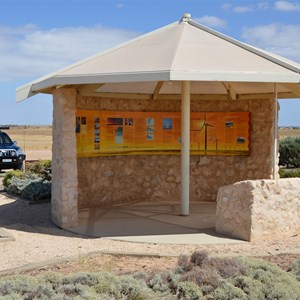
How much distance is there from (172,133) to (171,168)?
3.00ft

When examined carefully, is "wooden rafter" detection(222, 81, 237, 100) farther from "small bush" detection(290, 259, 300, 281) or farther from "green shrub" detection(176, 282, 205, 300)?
"green shrub" detection(176, 282, 205, 300)

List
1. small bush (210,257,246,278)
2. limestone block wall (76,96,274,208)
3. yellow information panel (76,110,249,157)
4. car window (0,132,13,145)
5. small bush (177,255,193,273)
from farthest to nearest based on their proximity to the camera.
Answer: car window (0,132,13,145) < yellow information panel (76,110,249,157) < limestone block wall (76,96,274,208) < small bush (177,255,193,273) < small bush (210,257,246,278)

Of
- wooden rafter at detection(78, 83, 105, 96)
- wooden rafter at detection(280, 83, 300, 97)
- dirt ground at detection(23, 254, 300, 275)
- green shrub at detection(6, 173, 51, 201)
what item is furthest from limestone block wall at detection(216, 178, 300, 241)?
green shrub at detection(6, 173, 51, 201)

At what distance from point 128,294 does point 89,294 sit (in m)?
0.43

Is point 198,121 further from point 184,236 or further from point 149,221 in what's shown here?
point 184,236

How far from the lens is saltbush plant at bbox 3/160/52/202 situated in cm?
1329

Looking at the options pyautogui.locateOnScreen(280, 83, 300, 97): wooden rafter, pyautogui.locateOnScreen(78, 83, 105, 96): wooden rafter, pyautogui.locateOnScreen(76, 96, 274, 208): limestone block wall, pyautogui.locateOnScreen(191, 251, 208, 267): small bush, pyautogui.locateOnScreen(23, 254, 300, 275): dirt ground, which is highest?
pyautogui.locateOnScreen(280, 83, 300, 97): wooden rafter

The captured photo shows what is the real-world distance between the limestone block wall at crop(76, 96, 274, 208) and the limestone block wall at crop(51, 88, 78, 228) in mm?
2290

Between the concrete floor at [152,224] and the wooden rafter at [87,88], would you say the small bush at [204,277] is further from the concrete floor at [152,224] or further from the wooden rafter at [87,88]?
the wooden rafter at [87,88]

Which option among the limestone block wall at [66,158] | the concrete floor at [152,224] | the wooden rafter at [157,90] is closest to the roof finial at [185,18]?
the wooden rafter at [157,90]

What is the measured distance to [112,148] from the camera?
12438 mm

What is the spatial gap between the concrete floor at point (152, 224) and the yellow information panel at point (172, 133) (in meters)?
1.50

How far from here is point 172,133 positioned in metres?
13.2

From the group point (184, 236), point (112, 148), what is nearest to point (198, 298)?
point (184, 236)
